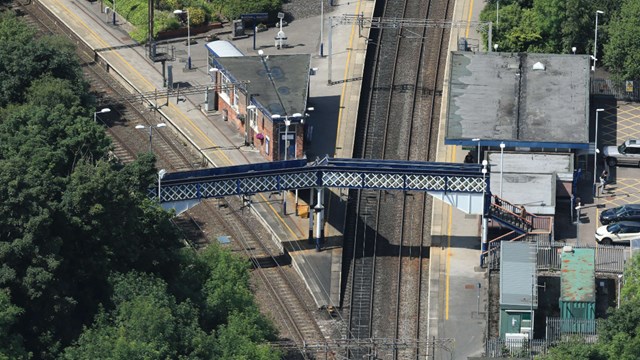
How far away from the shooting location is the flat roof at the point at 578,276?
12712 centimetres

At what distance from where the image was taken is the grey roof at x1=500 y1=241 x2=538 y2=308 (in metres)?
127

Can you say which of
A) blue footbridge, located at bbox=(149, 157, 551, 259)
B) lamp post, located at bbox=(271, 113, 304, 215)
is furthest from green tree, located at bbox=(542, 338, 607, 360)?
lamp post, located at bbox=(271, 113, 304, 215)

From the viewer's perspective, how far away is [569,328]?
125625mm

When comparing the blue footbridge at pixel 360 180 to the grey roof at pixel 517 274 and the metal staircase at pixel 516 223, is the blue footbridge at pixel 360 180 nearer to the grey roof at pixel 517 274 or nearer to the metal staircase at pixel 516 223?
the metal staircase at pixel 516 223

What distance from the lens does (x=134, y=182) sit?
12469 cm

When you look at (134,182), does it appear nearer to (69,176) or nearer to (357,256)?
(69,176)

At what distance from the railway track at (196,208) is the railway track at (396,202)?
3.58 metres

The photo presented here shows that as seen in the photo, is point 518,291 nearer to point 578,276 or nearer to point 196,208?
point 578,276

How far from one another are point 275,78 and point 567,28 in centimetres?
2471

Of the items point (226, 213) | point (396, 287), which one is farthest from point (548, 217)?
point (226, 213)

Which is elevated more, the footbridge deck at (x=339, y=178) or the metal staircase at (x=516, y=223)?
the footbridge deck at (x=339, y=178)

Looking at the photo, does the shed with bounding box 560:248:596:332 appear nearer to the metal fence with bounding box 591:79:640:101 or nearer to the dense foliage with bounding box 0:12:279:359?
the dense foliage with bounding box 0:12:279:359

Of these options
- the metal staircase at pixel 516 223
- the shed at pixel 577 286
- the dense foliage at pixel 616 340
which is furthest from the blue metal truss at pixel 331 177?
the dense foliage at pixel 616 340

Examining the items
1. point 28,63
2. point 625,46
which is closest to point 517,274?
point 625,46
